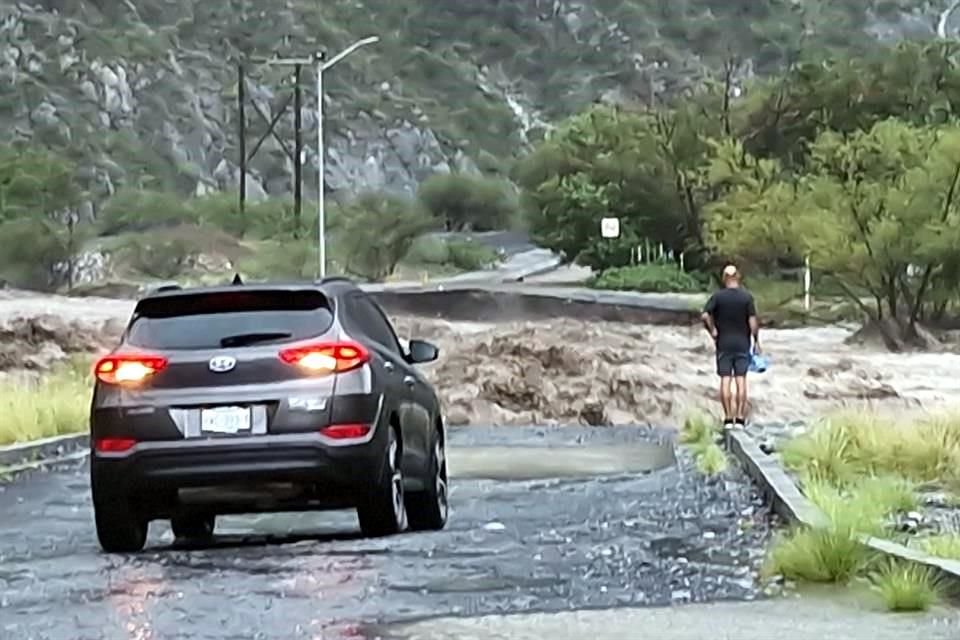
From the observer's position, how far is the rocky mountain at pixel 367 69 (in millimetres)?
103312

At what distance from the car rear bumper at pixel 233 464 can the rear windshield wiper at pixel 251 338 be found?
1.91ft

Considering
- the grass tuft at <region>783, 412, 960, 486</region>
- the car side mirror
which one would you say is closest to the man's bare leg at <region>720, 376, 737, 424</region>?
the grass tuft at <region>783, 412, 960, 486</region>

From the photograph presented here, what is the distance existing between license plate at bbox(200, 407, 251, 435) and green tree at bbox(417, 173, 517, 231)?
276 feet

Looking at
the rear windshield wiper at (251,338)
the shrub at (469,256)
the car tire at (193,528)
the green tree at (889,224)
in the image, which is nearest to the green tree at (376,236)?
the shrub at (469,256)

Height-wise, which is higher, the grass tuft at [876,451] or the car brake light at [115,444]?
the car brake light at [115,444]

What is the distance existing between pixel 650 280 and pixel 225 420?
47266 mm

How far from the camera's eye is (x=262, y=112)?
107m

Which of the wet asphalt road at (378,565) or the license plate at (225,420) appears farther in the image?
the license plate at (225,420)

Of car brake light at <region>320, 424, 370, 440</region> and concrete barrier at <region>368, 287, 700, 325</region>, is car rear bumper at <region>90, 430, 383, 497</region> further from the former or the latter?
concrete barrier at <region>368, 287, 700, 325</region>

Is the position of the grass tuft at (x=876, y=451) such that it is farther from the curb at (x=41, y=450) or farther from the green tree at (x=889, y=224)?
the green tree at (x=889, y=224)

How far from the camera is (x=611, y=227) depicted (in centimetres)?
6306

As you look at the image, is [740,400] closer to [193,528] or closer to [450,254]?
[193,528]

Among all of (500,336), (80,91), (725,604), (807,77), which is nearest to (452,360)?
(500,336)

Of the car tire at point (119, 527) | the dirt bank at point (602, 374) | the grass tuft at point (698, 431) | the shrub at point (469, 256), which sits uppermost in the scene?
the car tire at point (119, 527)
